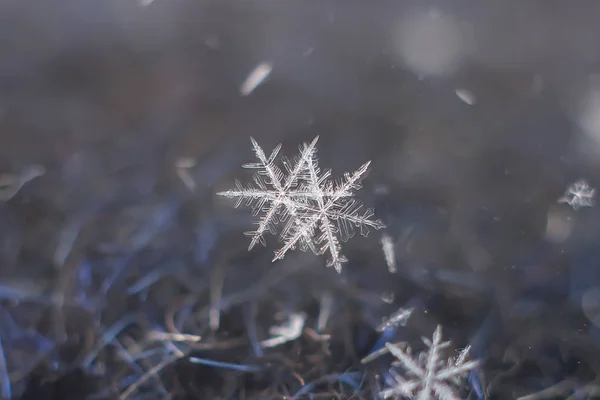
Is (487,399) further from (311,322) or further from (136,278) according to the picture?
(136,278)

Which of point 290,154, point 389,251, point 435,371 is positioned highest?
point 290,154

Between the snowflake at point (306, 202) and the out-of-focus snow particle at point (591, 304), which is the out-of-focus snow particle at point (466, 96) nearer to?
the snowflake at point (306, 202)

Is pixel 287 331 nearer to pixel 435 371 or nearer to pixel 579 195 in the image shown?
pixel 435 371

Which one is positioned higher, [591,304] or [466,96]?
[466,96]

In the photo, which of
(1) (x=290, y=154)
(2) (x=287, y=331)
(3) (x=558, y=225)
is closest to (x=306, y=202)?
(1) (x=290, y=154)

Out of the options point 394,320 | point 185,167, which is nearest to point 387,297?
point 394,320

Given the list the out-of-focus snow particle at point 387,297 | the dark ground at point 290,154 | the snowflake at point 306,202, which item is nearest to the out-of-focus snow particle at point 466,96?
the dark ground at point 290,154
